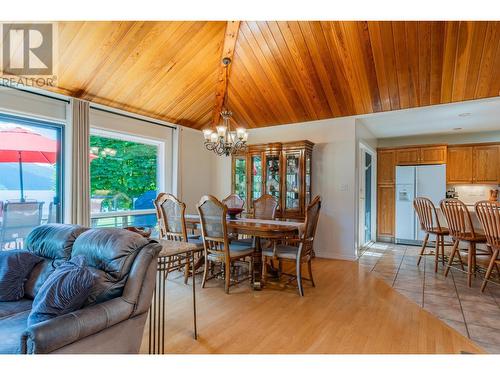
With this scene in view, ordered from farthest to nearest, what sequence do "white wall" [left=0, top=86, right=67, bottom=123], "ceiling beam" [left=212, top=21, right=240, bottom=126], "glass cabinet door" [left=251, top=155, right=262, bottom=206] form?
"glass cabinet door" [left=251, top=155, right=262, bottom=206] < "ceiling beam" [left=212, top=21, right=240, bottom=126] < "white wall" [left=0, top=86, right=67, bottom=123]

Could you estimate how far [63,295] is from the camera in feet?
4.38

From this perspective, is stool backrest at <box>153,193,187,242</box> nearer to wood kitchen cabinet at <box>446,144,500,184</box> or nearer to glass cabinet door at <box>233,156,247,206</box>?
glass cabinet door at <box>233,156,247,206</box>

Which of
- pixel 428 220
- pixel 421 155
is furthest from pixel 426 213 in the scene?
pixel 421 155

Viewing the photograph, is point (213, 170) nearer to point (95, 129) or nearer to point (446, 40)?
point (95, 129)

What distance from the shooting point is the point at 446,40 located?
3.11 m

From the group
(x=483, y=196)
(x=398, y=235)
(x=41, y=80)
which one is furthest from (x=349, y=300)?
(x=483, y=196)

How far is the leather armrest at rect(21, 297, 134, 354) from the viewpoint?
118 centimetres

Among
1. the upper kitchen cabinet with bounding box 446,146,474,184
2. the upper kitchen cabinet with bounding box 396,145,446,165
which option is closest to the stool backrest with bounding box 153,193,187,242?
the upper kitchen cabinet with bounding box 396,145,446,165

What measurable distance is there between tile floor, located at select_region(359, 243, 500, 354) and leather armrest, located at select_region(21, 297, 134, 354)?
2600mm

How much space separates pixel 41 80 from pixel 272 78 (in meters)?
3.12

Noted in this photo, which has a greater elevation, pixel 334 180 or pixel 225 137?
pixel 225 137

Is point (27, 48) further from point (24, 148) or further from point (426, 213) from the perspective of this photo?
point (426, 213)

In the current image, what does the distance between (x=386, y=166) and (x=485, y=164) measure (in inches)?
72.4

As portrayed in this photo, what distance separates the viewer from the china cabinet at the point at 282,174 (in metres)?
4.79
